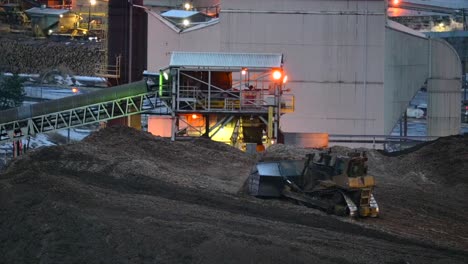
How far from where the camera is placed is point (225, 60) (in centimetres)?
3359

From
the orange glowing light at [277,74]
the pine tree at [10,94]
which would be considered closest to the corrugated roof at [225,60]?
the orange glowing light at [277,74]

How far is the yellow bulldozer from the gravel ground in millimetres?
310

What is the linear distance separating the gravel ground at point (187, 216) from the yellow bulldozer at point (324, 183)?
A: 12.2 inches

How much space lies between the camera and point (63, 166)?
21.2 metres

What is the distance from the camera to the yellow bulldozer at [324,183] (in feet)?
54.0

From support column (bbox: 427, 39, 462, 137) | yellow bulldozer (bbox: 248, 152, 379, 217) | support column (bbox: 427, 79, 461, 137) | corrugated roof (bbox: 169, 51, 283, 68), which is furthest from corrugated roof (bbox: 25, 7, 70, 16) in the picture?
yellow bulldozer (bbox: 248, 152, 379, 217)

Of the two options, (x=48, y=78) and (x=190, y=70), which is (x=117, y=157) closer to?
(x=190, y=70)

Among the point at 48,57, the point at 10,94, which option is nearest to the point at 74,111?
the point at 10,94

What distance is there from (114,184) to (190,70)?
15.1 metres

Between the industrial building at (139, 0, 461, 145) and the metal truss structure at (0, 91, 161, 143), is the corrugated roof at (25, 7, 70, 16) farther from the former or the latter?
the metal truss structure at (0, 91, 161, 143)

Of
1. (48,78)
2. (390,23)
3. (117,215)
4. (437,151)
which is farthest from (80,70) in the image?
(117,215)

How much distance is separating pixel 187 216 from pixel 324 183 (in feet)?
12.0

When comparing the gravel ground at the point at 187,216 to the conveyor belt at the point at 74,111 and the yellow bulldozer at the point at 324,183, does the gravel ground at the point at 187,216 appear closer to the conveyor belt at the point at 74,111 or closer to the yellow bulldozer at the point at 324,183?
the yellow bulldozer at the point at 324,183

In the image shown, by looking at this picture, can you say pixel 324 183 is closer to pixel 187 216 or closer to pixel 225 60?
pixel 187 216
